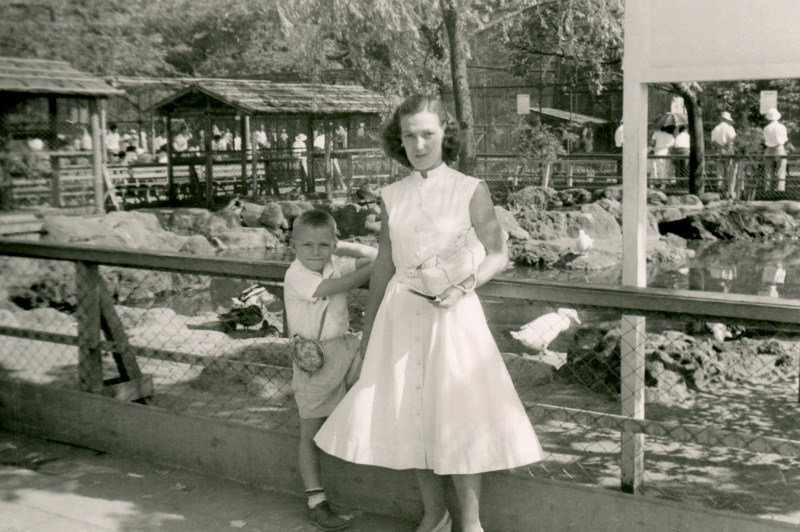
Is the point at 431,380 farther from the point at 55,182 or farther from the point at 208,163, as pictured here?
the point at 208,163

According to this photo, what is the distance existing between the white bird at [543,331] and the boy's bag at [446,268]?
4.56 meters

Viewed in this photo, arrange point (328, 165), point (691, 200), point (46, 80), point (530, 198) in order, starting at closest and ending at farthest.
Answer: point (46, 80), point (691, 200), point (530, 198), point (328, 165)

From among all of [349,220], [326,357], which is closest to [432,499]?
[326,357]

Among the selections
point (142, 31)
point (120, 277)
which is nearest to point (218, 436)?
point (120, 277)

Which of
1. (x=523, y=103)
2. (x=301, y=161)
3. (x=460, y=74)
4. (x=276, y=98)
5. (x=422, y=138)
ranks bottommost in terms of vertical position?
(x=422, y=138)

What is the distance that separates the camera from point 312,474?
3898mm

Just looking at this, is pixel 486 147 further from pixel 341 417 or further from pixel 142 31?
pixel 341 417

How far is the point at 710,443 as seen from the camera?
3262 millimetres

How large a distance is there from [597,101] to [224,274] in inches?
969

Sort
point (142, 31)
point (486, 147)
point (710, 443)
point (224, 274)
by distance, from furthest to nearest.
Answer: point (142, 31), point (486, 147), point (224, 274), point (710, 443)

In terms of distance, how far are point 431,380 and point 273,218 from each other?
1834cm

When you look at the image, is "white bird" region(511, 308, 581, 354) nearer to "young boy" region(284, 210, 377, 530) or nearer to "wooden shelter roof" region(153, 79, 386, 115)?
"young boy" region(284, 210, 377, 530)

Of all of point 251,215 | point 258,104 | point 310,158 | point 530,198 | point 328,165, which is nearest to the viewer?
point 530,198

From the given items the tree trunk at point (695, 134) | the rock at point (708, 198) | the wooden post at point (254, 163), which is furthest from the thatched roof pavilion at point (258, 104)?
the rock at point (708, 198)
